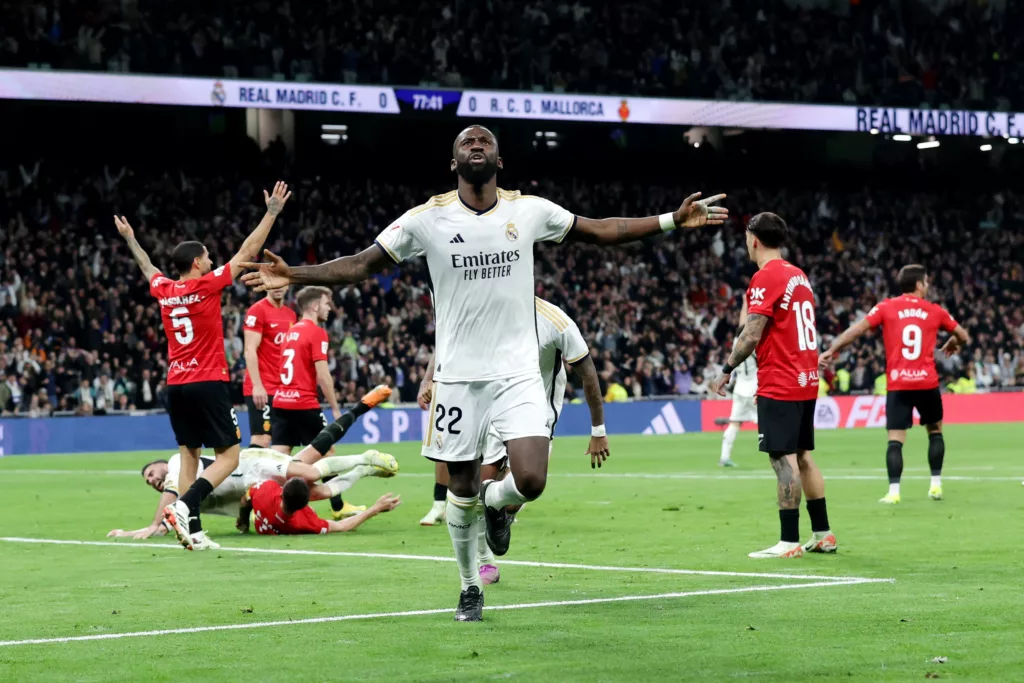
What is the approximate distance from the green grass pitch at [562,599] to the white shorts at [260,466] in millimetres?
541

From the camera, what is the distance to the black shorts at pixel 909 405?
16.1 metres

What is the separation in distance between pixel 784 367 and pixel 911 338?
208 inches

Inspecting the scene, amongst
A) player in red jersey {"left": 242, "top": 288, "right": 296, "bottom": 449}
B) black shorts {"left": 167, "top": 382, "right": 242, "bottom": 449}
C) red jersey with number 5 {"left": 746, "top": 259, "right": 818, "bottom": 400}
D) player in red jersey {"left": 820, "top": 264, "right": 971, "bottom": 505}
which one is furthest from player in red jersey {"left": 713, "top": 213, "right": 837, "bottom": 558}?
player in red jersey {"left": 242, "top": 288, "right": 296, "bottom": 449}

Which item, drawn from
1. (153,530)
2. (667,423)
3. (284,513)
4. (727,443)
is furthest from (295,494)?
(667,423)

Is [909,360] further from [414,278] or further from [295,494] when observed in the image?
[414,278]

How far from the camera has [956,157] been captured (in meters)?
51.8

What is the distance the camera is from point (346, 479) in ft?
45.0

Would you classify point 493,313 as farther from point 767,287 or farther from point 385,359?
point 385,359

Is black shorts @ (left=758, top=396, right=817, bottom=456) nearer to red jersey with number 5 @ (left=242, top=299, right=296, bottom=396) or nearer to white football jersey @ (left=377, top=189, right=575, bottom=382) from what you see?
white football jersey @ (left=377, top=189, right=575, bottom=382)

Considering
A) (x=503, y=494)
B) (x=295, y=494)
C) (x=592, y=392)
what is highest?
(x=592, y=392)

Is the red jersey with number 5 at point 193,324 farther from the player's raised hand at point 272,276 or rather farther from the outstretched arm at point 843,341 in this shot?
the outstretched arm at point 843,341

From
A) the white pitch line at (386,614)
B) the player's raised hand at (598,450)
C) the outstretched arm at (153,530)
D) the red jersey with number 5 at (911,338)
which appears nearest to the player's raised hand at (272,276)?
the white pitch line at (386,614)

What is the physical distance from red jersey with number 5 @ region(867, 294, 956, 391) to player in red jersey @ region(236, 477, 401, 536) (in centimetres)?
589

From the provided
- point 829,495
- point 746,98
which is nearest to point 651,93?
point 746,98
